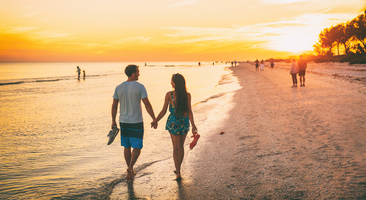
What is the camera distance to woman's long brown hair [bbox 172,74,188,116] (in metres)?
4.38

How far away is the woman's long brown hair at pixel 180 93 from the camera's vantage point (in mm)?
4379

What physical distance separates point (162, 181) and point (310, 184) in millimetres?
2615

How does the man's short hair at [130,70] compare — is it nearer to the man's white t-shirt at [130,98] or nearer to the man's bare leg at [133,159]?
the man's white t-shirt at [130,98]

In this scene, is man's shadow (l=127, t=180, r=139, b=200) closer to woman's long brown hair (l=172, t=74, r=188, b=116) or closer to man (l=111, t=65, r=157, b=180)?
man (l=111, t=65, r=157, b=180)

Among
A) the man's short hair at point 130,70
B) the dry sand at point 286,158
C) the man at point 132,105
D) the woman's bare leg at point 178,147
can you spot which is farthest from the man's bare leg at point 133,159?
the man's short hair at point 130,70

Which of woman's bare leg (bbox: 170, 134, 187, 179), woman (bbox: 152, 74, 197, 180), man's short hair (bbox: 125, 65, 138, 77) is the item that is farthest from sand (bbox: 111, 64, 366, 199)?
man's short hair (bbox: 125, 65, 138, 77)

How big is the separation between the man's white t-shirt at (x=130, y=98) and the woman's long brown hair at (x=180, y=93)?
0.64 meters

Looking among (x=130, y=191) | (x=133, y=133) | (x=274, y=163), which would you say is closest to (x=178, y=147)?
(x=133, y=133)

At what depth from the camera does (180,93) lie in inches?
174

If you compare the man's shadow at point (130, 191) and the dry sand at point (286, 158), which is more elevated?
the dry sand at point (286, 158)

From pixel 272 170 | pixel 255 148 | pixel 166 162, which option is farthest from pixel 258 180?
pixel 166 162

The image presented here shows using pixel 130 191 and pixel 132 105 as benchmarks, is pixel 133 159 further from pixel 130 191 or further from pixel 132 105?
pixel 132 105

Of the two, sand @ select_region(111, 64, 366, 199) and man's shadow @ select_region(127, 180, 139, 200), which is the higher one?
sand @ select_region(111, 64, 366, 199)

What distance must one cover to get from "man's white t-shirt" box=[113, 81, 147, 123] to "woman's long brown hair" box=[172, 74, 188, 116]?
2.09ft
